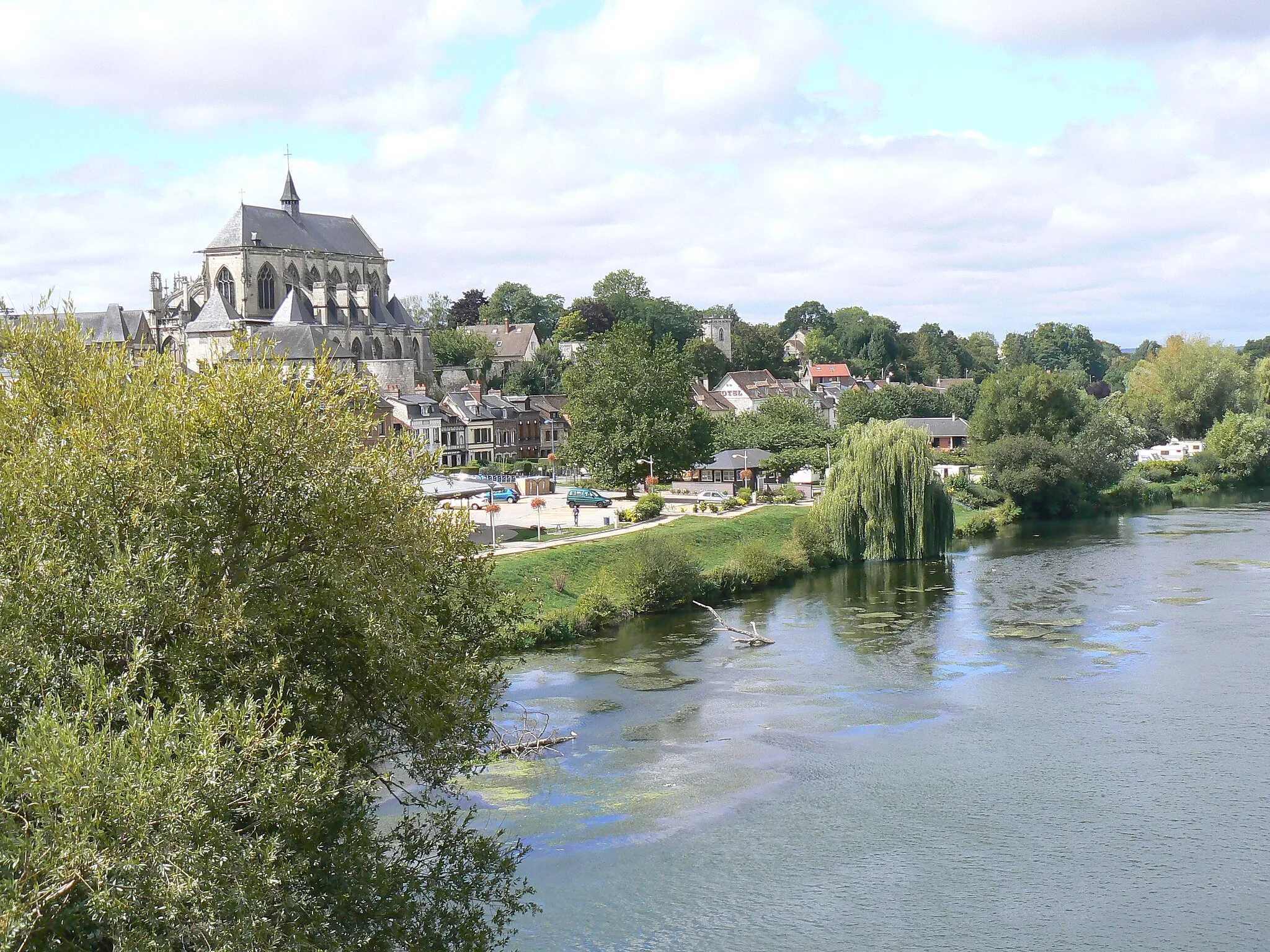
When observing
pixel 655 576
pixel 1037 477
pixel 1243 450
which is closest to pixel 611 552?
pixel 655 576

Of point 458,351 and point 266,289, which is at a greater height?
point 266,289

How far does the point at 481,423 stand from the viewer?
80625mm

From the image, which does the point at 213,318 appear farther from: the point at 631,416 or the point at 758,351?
the point at 758,351

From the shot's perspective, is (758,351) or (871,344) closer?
(758,351)

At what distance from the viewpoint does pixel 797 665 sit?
32.7 meters

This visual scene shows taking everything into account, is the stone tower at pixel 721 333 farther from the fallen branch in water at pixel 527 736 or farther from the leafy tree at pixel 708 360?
the fallen branch in water at pixel 527 736

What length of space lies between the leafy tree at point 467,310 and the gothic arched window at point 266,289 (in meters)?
47.3

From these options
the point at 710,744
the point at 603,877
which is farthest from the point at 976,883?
the point at 710,744

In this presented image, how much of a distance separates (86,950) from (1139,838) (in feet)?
54.4

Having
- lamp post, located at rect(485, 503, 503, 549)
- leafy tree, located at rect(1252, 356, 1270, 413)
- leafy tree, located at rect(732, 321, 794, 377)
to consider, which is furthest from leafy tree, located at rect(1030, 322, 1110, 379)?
lamp post, located at rect(485, 503, 503, 549)

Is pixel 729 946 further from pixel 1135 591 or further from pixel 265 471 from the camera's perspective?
pixel 1135 591

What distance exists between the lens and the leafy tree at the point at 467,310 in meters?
136

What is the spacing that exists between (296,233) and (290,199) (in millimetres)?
3472

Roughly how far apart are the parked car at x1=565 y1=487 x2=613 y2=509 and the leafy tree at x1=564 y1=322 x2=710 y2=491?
2181 millimetres
